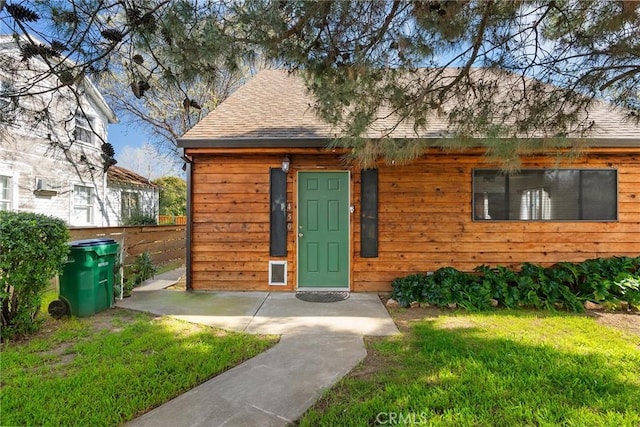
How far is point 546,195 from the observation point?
5340 millimetres

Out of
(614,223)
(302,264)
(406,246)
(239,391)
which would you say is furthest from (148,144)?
(614,223)

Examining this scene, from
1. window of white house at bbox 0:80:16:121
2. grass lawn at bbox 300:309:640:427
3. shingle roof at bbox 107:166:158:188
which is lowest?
grass lawn at bbox 300:309:640:427

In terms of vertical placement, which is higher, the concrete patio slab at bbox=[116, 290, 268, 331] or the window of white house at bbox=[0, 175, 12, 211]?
the window of white house at bbox=[0, 175, 12, 211]

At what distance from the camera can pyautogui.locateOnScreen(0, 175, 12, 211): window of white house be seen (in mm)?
7648

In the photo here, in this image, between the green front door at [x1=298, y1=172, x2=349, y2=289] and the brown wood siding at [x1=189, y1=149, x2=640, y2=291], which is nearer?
the brown wood siding at [x1=189, y1=149, x2=640, y2=291]

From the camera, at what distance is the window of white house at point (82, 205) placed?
9.74 meters

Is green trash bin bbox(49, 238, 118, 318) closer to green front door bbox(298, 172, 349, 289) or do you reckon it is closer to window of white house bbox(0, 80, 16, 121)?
window of white house bbox(0, 80, 16, 121)

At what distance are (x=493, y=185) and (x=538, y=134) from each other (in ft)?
5.58

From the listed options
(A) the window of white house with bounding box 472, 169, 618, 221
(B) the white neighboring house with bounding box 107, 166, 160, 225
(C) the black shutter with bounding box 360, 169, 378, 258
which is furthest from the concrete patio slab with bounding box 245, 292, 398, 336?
(B) the white neighboring house with bounding box 107, 166, 160, 225

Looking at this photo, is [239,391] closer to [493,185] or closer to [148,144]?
[493,185]

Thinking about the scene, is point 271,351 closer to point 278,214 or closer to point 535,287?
point 278,214

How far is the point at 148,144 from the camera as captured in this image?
50.1ft

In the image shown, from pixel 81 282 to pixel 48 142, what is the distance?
1.84m

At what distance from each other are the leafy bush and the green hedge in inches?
170
